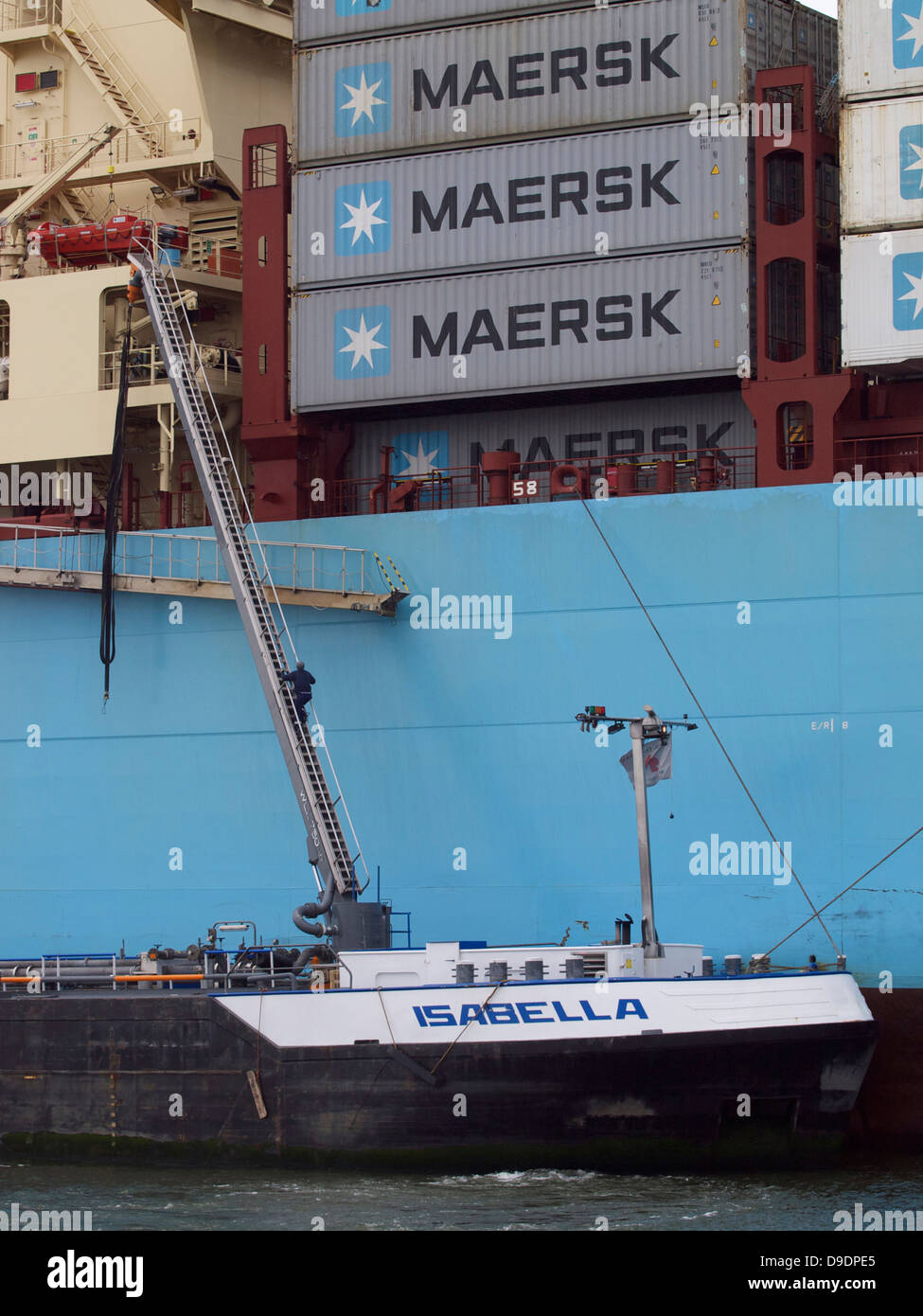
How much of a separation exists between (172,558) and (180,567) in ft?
0.72

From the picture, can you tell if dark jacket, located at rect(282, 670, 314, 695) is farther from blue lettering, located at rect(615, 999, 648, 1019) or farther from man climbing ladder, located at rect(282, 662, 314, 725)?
blue lettering, located at rect(615, 999, 648, 1019)

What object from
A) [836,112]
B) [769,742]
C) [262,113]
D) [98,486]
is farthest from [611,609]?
[262,113]

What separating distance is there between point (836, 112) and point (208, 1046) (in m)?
17.0

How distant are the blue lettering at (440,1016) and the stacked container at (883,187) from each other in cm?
1137

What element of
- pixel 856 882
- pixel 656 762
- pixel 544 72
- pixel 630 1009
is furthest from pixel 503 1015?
pixel 544 72

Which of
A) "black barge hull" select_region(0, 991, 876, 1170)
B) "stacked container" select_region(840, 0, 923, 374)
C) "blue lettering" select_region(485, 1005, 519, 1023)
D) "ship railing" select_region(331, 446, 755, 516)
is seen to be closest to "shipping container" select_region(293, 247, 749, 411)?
"ship railing" select_region(331, 446, 755, 516)

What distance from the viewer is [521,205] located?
28.7m

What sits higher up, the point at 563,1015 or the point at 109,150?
the point at 109,150

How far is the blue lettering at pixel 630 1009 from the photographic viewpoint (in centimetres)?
2062

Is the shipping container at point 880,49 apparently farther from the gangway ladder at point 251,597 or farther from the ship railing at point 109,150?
the ship railing at point 109,150

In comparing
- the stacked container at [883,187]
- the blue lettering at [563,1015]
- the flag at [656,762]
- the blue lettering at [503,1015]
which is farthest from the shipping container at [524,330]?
the blue lettering at [503,1015]

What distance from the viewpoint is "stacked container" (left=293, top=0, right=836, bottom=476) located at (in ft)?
90.7

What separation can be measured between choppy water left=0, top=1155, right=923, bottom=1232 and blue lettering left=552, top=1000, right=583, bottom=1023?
1717 mm

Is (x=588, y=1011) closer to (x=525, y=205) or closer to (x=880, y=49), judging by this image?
(x=525, y=205)
